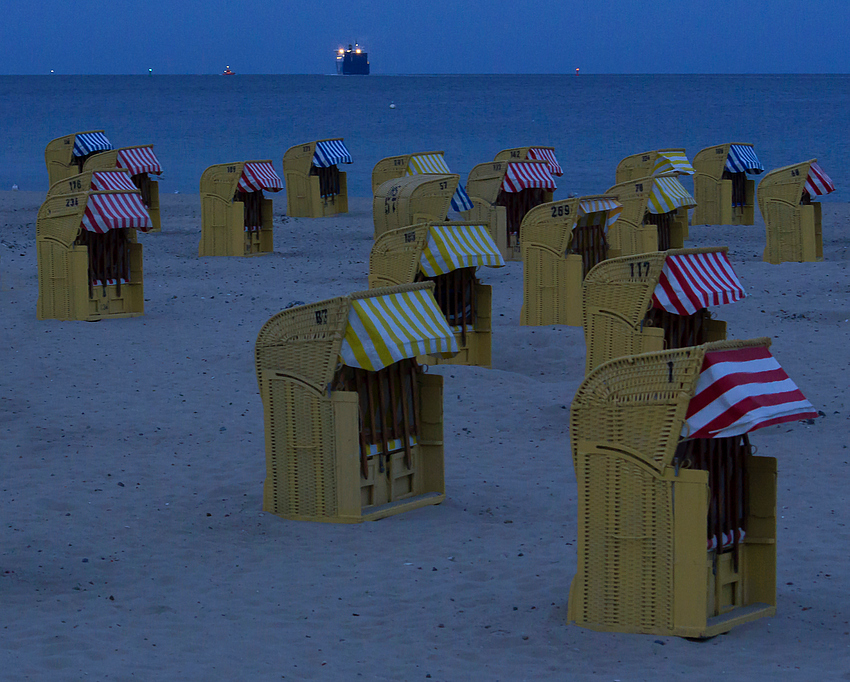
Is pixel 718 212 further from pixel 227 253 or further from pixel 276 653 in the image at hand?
pixel 276 653

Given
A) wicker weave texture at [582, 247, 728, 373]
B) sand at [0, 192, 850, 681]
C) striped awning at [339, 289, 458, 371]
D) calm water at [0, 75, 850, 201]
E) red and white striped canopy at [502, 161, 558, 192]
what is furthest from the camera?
calm water at [0, 75, 850, 201]

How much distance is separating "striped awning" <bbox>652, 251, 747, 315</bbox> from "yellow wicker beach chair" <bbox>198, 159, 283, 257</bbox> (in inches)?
439

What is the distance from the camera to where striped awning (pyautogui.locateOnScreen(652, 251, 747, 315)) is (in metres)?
10.1

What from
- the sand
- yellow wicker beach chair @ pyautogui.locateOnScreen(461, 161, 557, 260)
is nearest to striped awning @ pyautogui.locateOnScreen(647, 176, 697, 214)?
yellow wicker beach chair @ pyautogui.locateOnScreen(461, 161, 557, 260)

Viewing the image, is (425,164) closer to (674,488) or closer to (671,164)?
(671,164)

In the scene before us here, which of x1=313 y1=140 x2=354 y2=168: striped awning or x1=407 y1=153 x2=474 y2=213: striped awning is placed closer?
x1=407 y1=153 x2=474 y2=213: striped awning

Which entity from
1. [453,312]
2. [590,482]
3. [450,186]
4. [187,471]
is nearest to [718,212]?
[450,186]

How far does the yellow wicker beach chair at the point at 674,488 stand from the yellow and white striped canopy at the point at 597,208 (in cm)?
813

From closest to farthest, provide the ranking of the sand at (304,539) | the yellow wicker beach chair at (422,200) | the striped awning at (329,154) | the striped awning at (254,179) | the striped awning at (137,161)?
1. the sand at (304,539)
2. the yellow wicker beach chair at (422,200)
3. the striped awning at (254,179)
4. the striped awning at (137,161)
5. the striped awning at (329,154)

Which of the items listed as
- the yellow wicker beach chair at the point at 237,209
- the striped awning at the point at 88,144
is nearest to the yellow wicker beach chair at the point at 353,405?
the yellow wicker beach chair at the point at 237,209

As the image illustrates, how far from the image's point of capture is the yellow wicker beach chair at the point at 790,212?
19.5 meters

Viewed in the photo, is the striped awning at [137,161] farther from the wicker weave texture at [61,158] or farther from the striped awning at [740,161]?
the striped awning at [740,161]

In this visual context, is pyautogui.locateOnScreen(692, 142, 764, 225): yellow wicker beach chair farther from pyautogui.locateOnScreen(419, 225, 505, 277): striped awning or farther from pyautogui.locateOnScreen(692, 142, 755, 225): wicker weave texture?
pyautogui.locateOnScreen(419, 225, 505, 277): striped awning

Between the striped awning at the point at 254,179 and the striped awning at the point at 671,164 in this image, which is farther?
the striped awning at the point at 671,164
